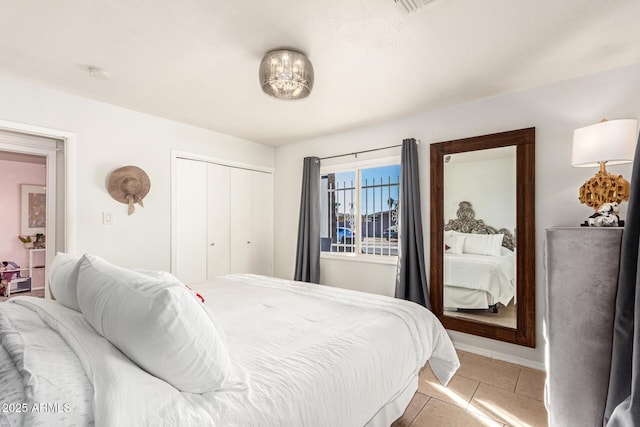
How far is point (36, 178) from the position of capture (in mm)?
4988

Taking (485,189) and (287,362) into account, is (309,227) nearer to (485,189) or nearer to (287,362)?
(485,189)

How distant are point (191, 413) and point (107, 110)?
10.7 feet

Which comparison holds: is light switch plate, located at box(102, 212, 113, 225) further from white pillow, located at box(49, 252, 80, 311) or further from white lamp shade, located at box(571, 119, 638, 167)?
white lamp shade, located at box(571, 119, 638, 167)

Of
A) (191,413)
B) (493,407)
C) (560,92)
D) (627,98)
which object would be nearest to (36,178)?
(191,413)

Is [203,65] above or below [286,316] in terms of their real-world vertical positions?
above

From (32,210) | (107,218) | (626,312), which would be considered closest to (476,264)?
(626,312)

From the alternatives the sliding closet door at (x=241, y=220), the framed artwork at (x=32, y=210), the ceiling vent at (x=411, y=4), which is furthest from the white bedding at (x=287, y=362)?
the framed artwork at (x=32, y=210)

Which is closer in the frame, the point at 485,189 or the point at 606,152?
the point at 606,152

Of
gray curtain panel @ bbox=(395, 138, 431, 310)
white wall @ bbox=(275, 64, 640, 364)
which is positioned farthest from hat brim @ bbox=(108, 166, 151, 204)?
gray curtain panel @ bbox=(395, 138, 431, 310)

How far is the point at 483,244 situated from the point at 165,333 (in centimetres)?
293

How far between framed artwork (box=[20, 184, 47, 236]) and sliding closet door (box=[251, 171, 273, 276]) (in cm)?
360

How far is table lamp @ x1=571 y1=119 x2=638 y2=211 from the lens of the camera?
6.55ft

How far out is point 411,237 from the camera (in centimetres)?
330

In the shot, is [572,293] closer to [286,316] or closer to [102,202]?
[286,316]
